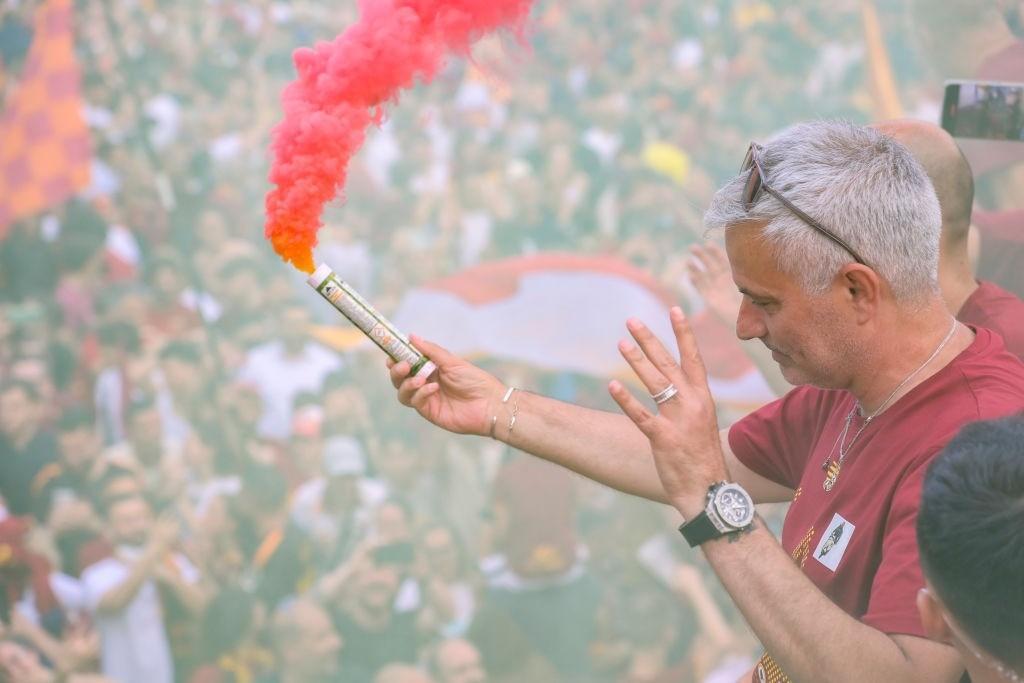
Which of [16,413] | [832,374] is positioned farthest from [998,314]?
[16,413]

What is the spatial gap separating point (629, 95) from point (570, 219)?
726mm

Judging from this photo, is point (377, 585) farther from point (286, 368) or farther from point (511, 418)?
point (511, 418)

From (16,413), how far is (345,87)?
3755 millimetres

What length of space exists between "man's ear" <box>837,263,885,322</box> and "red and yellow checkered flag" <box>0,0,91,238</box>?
15.7ft

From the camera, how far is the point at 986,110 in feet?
9.62

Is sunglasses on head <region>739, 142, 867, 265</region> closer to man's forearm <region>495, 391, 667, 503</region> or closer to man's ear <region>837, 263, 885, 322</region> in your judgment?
man's ear <region>837, 263, 885, 322</region>

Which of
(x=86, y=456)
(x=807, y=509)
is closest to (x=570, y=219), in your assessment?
(x=86, y=456)

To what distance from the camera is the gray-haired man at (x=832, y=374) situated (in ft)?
4.98

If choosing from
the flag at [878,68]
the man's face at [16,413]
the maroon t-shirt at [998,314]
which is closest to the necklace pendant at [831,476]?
the maroon t-shirt at [998,314]

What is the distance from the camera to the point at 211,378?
5383mm

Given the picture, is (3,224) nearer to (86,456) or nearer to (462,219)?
(86,456)

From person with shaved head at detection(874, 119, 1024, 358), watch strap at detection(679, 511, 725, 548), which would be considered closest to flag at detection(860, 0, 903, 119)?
person with shaved head at detection(874, 119, 1024, 358)

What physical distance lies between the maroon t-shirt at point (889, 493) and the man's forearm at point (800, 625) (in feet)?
0.15

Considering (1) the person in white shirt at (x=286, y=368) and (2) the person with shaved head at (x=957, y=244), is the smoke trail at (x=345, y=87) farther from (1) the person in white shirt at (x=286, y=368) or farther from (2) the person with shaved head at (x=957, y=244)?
(1) the person in white shirt at (x=286, y=368)
